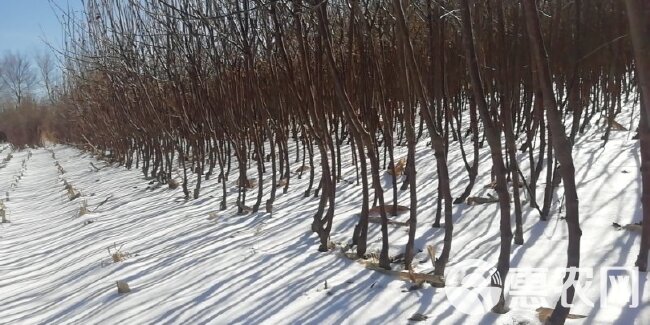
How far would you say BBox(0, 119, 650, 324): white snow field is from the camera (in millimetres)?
1877

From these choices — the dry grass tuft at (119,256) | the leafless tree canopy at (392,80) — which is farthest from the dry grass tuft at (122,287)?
the leafless tree canopy at (392,80)

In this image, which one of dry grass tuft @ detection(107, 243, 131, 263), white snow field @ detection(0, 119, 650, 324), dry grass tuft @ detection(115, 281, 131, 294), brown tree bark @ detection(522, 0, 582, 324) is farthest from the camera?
dry grass tuft @ detection(107, 243, 131, 263)

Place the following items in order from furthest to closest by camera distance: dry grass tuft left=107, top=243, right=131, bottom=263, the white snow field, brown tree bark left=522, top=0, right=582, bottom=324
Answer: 1. dry grass tuft left=107, top=243, right=131, bottom=263
2. the white snow field
3. brown tree bark left=522, top=0, right=582, bottom=324

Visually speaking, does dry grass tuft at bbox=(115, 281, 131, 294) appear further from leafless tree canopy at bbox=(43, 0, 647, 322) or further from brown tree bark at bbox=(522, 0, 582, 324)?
brown tree bark at bbox=(522, 0, 582, 324)

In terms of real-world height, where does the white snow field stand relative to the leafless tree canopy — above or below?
below

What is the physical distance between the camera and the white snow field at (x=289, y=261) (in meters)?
1.88

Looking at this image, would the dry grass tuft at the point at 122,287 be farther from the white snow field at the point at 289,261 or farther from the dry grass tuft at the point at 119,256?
the dry grass tuft at the point at 119,256

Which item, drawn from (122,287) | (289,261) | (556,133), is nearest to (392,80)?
(289,261)

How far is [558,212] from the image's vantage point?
2.59 meters

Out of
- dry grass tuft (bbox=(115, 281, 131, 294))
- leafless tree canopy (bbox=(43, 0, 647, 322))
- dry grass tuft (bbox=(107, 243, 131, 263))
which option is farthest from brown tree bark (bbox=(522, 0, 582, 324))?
dry grass tuft (bbox=(107, 243, 131, 263))

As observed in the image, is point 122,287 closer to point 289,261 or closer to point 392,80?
point 289,261

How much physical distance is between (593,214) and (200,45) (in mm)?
3173

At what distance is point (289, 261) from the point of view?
8.35 feet

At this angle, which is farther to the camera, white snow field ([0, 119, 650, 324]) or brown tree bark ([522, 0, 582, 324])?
white snow field ([0, 119, 650, 324])
